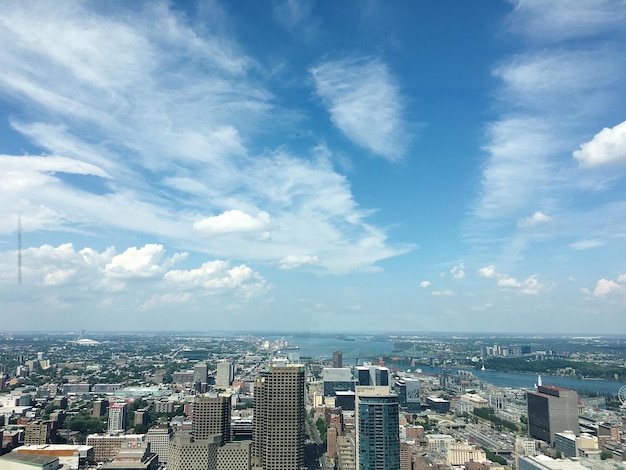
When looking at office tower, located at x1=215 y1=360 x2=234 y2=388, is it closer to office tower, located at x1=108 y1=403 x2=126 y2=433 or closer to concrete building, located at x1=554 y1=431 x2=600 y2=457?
office tower, located at x1=108 y1=403 x2=126 y2=433

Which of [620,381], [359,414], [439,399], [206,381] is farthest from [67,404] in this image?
[620,381]

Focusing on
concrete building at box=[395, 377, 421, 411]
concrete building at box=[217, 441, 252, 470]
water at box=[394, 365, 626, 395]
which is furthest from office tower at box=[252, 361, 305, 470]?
water at box=[394, 365, 626, 395]

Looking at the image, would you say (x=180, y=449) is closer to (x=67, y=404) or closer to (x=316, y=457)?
(x=316, y=457)

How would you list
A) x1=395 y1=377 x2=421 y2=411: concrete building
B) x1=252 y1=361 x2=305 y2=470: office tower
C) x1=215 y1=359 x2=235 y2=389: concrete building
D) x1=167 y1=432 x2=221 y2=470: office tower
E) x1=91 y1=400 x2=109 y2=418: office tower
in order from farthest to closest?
1. x1=215 y1=359 x2=235 y2=389: concrete building
2. x1=395 y1=377 x2=421 y2=411: concrete building
3. x1=91 y1=400 x2=109 y2=418: office tower
4. x1=252 y1=361 x2=305 y2=470: office tower
5. x1=167 y1=432 x2=221 y2=470: office tower

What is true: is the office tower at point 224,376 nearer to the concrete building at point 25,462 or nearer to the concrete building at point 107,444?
the concrete building at point 107,444

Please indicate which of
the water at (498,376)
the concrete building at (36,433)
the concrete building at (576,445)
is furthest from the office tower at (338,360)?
the concrete building at (36,433)
